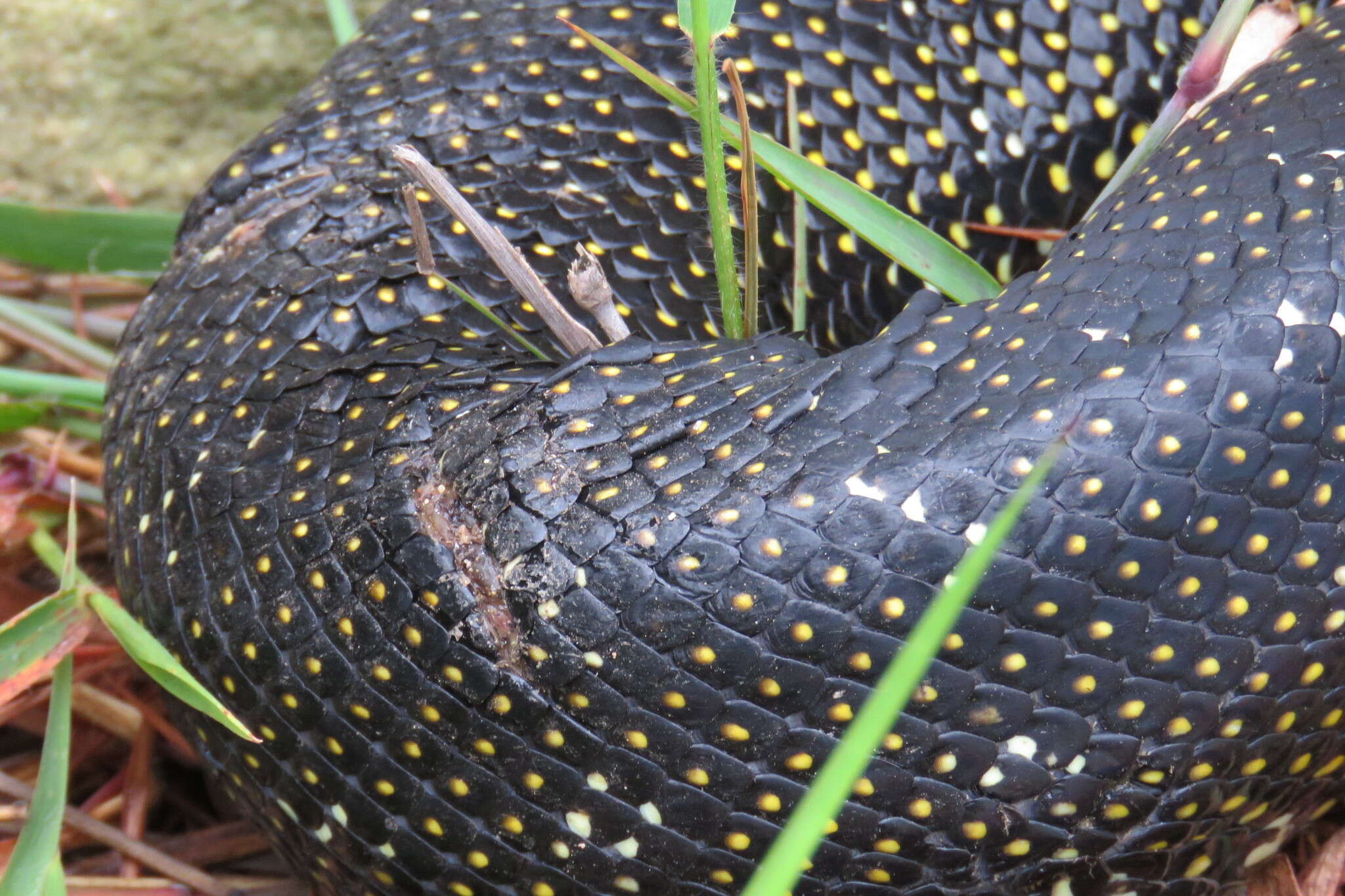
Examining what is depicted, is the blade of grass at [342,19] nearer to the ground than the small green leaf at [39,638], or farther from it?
farther from it

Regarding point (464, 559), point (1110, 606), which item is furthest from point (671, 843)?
point (1110, 606)

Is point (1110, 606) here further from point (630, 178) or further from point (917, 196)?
point (630, 178)

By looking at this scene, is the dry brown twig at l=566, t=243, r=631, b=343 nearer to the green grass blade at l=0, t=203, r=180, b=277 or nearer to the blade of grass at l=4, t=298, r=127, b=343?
the green grass blade at l=0, t=203, r=180, b=277

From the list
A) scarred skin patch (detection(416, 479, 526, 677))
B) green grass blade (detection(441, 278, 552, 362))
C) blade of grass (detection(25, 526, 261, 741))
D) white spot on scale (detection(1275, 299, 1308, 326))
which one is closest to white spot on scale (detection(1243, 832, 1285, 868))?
white spot on scale (detection(1275, 299, 1308, 326))

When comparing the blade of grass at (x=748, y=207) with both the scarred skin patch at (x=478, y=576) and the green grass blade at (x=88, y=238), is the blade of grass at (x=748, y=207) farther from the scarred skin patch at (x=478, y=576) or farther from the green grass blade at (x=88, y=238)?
the green grass blade at (x=88, y=238)

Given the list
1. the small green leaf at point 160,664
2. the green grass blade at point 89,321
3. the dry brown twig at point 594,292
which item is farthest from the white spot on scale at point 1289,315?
the green grass blade at point 89,321

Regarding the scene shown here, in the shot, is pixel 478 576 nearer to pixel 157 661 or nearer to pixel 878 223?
pixel 157 661
